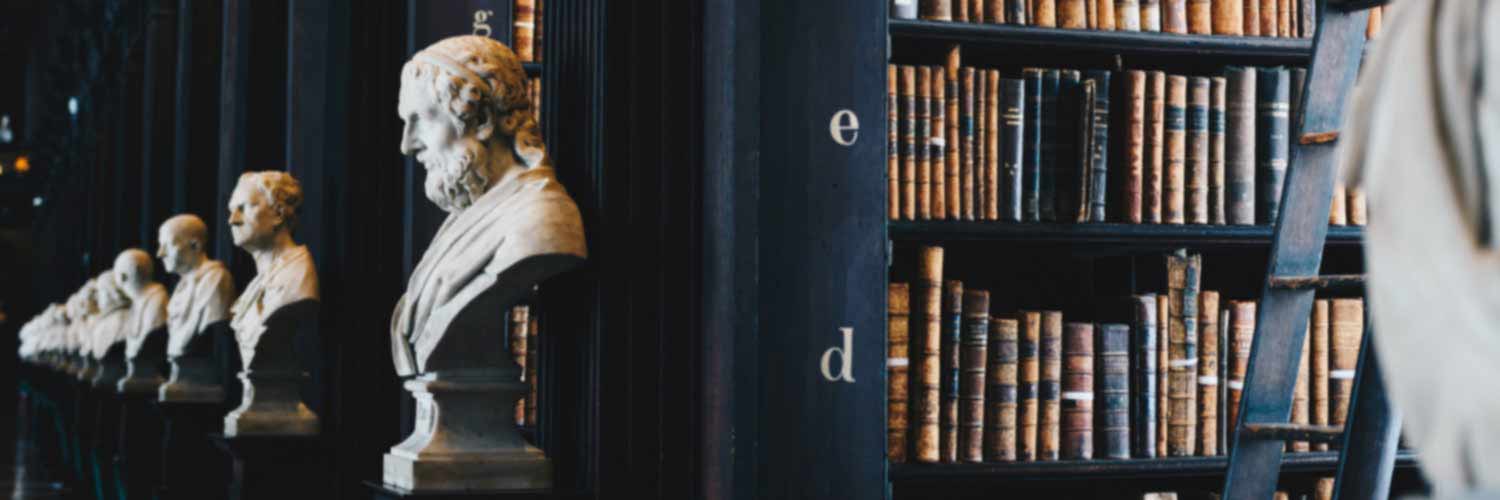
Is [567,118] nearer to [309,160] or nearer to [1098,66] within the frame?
[1098,66]

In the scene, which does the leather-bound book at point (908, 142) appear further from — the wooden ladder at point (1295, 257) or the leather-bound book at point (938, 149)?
the wooden ladder at point (1295, 257)

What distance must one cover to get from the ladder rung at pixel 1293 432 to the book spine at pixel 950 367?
61 cm

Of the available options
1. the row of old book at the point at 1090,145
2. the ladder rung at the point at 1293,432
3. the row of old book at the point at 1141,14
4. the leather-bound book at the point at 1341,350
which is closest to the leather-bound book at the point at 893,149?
the row of old book at the point at 1090,145

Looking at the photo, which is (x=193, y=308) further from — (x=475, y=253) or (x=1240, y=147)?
(x=1240, y=147)

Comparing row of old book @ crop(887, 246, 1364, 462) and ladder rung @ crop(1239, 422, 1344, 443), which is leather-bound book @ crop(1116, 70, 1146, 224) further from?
ladder rung @ crop(1239, 422, 1344, 443)

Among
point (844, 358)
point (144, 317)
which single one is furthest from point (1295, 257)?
point (144, 317)

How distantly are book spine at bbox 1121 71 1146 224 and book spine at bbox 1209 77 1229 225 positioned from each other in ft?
0.41

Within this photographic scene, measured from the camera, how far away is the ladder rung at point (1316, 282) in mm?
2051

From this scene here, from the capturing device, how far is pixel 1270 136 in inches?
115

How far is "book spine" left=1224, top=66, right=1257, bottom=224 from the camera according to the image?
2.90 metres

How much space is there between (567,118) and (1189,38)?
3.48 feet

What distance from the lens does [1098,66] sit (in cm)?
309

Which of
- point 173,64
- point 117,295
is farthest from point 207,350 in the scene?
point 173,64

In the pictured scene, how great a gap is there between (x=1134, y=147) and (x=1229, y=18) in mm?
311
